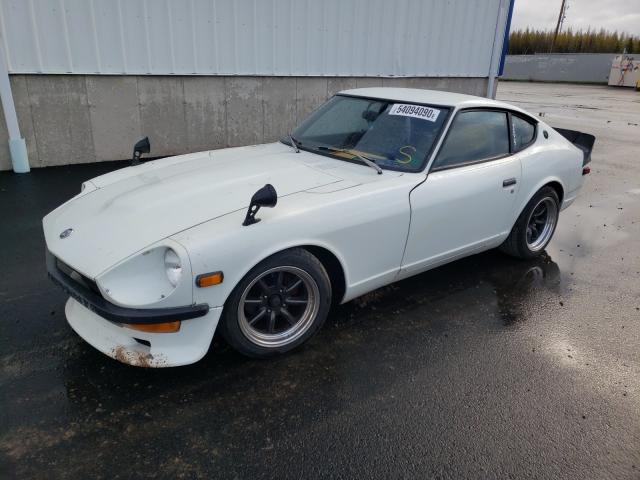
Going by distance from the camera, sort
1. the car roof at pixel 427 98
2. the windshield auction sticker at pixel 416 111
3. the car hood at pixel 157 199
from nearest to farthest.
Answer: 1. the car hood at pixel 157 199
2. the windshield auction sticker at pixel 416 111
3. the car roof at pixel 427 98

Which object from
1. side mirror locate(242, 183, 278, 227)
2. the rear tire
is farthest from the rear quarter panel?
side mirror locate(242, 183, 278, 227)

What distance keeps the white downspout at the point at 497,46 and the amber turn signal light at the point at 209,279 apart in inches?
384

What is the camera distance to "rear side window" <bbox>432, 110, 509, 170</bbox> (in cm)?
351

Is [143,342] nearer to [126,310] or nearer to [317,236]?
[126,310]

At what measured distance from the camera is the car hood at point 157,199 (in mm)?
2555

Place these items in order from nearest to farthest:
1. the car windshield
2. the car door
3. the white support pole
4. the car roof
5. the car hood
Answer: the car hood < the car door < the car windshield < the car roof < the white support pole

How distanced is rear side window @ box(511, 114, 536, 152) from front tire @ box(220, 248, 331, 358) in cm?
217

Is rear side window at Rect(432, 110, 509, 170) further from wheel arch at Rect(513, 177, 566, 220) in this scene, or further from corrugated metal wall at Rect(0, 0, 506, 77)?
corrugated metal wall at Rect(0, 0, 506, 77)

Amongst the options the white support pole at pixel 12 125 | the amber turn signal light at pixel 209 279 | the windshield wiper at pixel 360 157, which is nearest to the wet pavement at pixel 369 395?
the amber turn signal light at pixel 209 279

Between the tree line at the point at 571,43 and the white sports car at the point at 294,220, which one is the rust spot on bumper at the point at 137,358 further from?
the tree line at the point at 571,43

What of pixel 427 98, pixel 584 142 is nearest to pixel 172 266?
pixel 427 98

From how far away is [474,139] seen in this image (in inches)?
146

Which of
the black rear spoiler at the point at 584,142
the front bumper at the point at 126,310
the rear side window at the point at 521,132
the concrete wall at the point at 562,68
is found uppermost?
the rear side window at the point at 521,132

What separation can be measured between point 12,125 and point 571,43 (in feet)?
177
